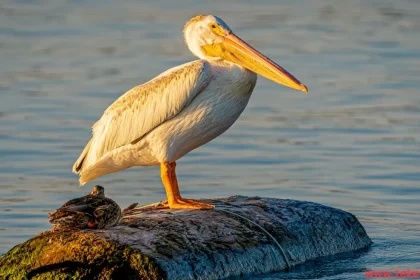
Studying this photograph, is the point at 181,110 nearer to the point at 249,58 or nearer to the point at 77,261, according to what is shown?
the point at 249,58

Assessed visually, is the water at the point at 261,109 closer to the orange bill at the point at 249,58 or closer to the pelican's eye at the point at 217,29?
the orange bill at the point at 249,58

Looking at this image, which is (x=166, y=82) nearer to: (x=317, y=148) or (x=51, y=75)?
(x=317, y=148)

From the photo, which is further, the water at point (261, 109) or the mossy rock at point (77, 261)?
the water at point (261, 109)

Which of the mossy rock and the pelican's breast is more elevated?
the pelican's breast

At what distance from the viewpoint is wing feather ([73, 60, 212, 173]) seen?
9.34m

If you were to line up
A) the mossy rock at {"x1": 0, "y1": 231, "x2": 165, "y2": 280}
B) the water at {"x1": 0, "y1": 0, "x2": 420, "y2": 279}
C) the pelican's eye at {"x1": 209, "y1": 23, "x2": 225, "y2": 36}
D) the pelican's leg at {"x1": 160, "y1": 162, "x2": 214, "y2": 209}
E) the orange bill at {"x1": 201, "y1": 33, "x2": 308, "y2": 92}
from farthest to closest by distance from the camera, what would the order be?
the water at {"x1": 0, "y1": 0, "x2": 420, "y2": 279}, the pelican's eye at {"x1": 209, "y1": 23, "x2": 225, "y2": 36}, the orange bill at {"x1": 201, "y1": 33, "x2": 308, "y2": 92}, the pelican's leg at {"x1": 160, "y1": 162, "x2": 214, "y2": 209}, the mossy rock at {"x1": 0, "y1": 231, "x2": 165, "y2": 280}

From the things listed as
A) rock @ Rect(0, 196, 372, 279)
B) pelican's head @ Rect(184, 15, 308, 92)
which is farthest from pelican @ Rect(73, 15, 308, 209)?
rock @ Rect(0, 196, 372, 279)

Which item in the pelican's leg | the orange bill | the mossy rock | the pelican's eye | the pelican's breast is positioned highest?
the pelican's eye

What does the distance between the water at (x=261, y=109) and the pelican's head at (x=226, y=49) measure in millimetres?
1637

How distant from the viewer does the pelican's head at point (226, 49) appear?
9719 mm

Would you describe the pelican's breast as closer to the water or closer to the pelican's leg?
the pelican's leg

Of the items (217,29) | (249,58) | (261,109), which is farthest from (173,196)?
(261,109)

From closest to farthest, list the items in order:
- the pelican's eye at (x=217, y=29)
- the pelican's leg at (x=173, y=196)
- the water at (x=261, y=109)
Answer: the pelican's leg at (x=173, y=196)
the pelican's eye at (x=217, y=29)
the water at (x=261, y=109)

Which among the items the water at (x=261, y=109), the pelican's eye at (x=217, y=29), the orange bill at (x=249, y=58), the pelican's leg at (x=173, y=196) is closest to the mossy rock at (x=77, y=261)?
the pelican's leg at (x=173, y=196)
